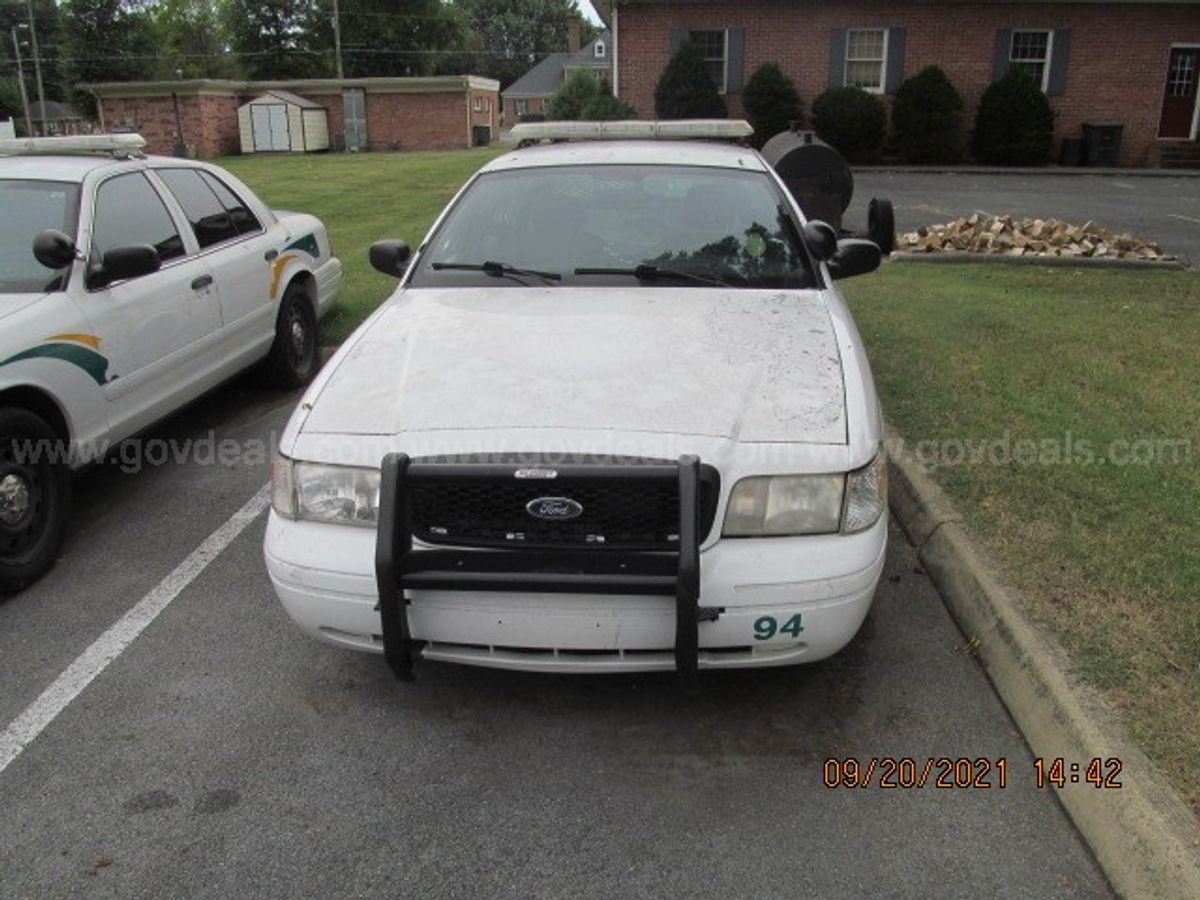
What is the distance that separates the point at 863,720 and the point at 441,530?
4.80ft

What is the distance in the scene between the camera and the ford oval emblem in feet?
9.33

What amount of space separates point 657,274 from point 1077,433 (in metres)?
2.44

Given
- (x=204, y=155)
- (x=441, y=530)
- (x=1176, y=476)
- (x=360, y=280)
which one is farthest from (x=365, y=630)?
(x=204, y=155)

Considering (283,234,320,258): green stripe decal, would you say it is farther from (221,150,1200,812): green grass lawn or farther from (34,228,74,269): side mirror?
(34,228,74,269): side mirror

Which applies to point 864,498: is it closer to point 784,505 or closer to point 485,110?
point 784,505

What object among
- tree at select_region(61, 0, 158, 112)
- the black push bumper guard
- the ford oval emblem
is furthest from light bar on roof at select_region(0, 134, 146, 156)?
tree at select_region(61, 0, 158, 112)

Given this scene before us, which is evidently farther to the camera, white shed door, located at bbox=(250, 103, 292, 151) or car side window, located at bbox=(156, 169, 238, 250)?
white shed door, located at bbox=(250, 103, 292, 151)

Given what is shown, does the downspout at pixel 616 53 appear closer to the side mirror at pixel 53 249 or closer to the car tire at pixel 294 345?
the car tire at pixel 294 345

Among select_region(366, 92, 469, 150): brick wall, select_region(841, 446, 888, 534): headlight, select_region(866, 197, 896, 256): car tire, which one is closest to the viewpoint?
select_region(841, 446, 888, 534): headlight

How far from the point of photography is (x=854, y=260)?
15.3ft

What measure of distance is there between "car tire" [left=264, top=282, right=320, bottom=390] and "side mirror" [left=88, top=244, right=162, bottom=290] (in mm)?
1782

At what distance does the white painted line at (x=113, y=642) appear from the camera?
3.22 metres

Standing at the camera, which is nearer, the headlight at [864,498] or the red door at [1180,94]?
the headlight at [864,498]

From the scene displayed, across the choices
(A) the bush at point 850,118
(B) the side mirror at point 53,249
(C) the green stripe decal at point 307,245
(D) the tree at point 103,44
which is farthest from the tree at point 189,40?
(B) the side mirror at point 53,249
